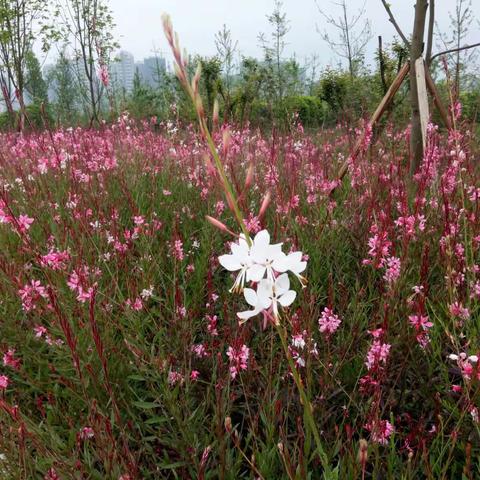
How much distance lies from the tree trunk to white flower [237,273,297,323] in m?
2.35

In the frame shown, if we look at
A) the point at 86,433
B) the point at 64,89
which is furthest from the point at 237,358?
the point at 64,89

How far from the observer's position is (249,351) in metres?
1.48

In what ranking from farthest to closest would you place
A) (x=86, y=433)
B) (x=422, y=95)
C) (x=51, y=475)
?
(x=422, y=95)
(x=86, y=433)
(x=51, y=475)

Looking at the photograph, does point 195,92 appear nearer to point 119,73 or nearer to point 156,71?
point 156,71

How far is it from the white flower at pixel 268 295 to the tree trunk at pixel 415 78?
235 centimetres

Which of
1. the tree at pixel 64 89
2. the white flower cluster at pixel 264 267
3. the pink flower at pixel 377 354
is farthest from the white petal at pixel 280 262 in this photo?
the tree at pixel 64 89

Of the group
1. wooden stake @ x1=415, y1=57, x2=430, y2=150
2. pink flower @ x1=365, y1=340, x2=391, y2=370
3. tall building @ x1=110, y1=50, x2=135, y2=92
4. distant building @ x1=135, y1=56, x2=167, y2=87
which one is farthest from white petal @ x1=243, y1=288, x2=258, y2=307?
distant building @ x1=135, y1=56, x2=167, y2=87

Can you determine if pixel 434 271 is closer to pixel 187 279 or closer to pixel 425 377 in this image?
→ pixel 425 377

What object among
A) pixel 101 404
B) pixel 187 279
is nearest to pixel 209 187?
pixel 187 279

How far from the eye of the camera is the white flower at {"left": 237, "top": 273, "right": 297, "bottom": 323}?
67cm

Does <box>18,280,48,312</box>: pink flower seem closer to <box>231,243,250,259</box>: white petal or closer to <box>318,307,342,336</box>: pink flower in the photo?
<box>318,307,342,336</box>: pink flower

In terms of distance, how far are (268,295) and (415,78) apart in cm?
254

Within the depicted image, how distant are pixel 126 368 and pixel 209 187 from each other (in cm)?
157

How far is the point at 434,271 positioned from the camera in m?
2.07
